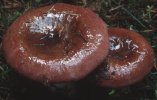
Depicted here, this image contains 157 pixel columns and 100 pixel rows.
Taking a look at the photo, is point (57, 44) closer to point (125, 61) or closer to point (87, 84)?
point (87, 84)

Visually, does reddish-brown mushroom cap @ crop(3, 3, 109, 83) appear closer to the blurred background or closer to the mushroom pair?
the mushroom pair

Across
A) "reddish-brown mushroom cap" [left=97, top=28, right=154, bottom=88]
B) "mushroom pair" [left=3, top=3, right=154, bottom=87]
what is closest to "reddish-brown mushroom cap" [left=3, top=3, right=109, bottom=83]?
"mushroom pair" [left=3, top=3, right=154, bottom=87]

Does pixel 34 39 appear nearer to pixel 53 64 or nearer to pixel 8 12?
pixel 53 64

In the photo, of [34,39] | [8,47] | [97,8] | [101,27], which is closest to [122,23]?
[97,8]

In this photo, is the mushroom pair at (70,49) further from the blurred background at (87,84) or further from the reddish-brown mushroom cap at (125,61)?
the blurred background at (87,84)

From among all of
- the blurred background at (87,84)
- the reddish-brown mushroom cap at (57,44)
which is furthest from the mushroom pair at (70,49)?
the blurred background at (87,84)

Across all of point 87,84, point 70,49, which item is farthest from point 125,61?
point 70,49
